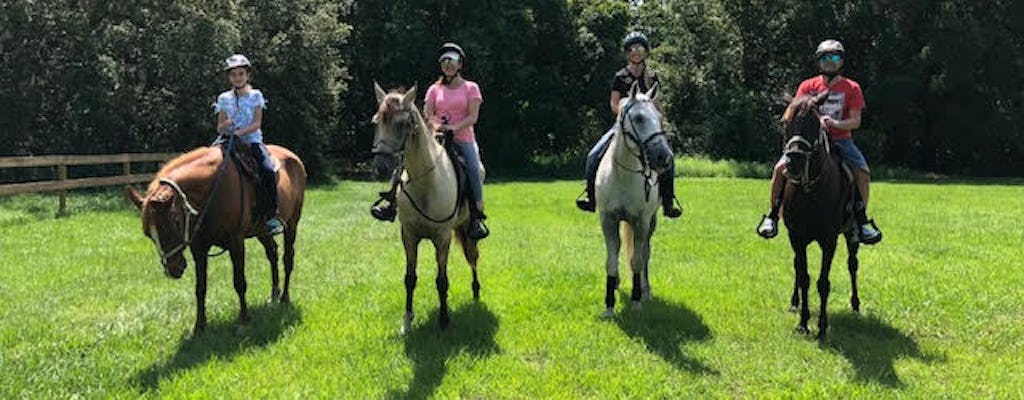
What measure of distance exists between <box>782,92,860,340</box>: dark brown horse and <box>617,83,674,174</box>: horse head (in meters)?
1.10

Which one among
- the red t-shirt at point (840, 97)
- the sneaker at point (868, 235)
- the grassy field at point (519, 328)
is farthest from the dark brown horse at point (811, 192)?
the grassy field at point (519, 328)

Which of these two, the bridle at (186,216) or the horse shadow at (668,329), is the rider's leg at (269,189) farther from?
the horse shadow at (668,329)

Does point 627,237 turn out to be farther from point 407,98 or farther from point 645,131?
point 407,98

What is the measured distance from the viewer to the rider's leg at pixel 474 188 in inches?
312

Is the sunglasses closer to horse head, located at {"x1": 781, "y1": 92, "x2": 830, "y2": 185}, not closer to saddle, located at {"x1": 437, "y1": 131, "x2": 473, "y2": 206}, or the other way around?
horse head, located at {"x1": 781, "y1": 92, "x2": 830, "y2": 185}

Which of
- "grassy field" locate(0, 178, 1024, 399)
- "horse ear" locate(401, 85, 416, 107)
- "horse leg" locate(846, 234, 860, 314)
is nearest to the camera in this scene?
"grassy field" locate(0, 178, 1024, 399)

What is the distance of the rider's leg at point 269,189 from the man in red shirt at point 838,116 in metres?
5.16

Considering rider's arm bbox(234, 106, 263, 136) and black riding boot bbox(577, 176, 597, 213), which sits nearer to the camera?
rider's arm bbox(234, 106, 263, 136)

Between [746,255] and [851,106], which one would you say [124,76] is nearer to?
[746,255]

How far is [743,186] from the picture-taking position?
27.0 m

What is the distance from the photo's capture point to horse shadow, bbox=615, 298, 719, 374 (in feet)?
21.4

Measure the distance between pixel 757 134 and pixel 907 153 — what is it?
812 centimetres

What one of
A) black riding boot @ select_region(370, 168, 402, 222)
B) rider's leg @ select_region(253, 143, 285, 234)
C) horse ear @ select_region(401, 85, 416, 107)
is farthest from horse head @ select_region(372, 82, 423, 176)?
rider's leg @ select_region(253, 143, 285, 234)

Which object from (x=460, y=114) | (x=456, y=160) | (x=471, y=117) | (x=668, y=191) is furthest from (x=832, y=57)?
(x=456, y=160)
